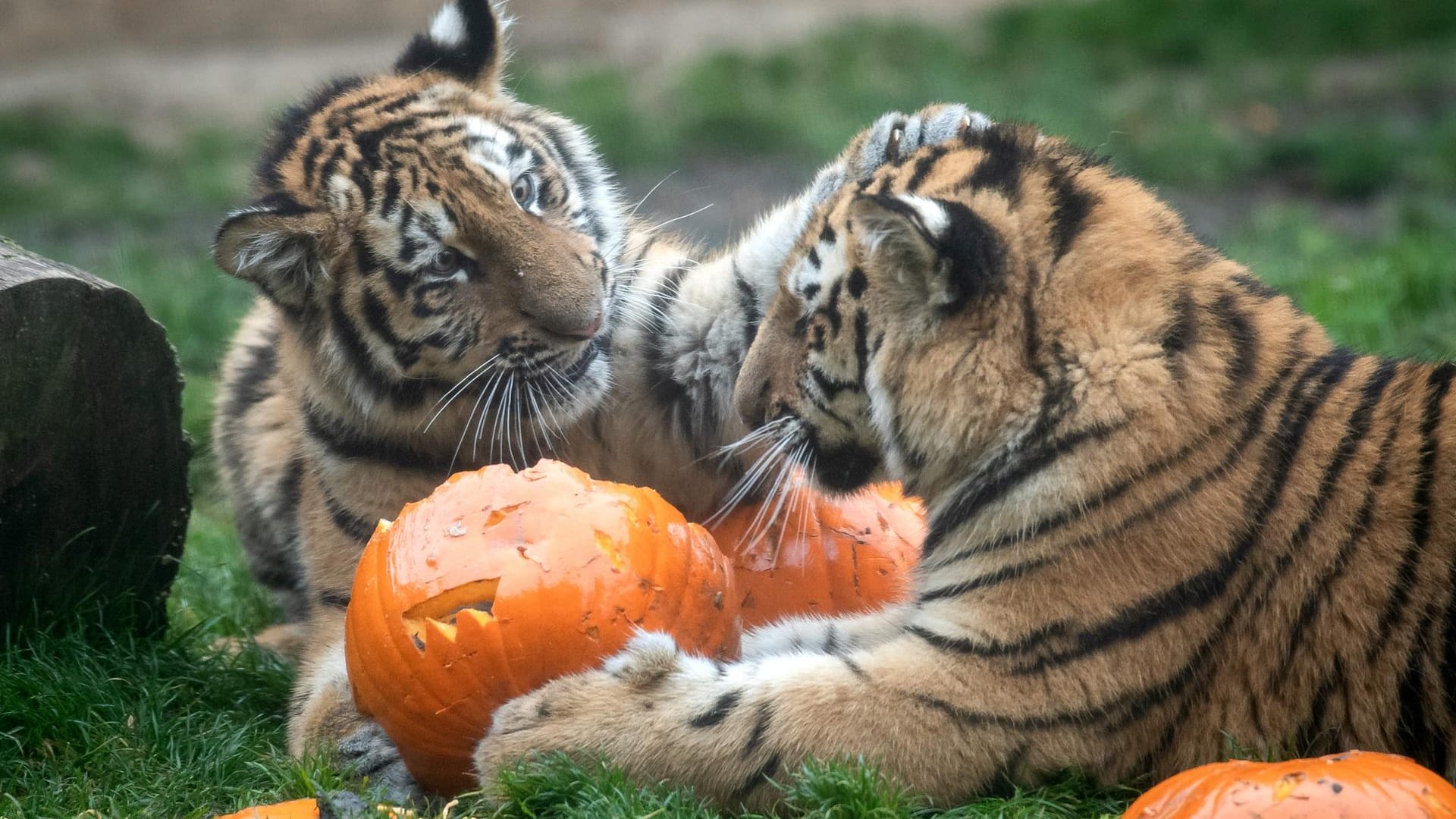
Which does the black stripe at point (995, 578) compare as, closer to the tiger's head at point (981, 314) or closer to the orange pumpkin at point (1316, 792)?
the tiger's head at point (981, 314)

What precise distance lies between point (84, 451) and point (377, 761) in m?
1.06

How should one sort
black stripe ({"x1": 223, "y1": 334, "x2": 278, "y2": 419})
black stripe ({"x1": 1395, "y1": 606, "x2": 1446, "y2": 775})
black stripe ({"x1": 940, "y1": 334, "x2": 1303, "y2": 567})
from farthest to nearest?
black stripe ({"x1": 223, "y1": 334, "x2": 278, "y2": 419}), black stripe ({"x1": 940, "y1": 334, "x2": 1303, "y2": 567}), black stripe ({"x1": 1395, "y1": 606, "x2": 1446, "y2": 775})

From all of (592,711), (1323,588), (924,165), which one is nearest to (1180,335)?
(1323,588)

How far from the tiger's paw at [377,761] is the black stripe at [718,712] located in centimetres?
68

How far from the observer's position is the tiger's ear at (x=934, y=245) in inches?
114

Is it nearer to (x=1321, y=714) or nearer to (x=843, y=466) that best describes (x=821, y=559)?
(x=843, y=466)

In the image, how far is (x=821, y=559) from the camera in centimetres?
356

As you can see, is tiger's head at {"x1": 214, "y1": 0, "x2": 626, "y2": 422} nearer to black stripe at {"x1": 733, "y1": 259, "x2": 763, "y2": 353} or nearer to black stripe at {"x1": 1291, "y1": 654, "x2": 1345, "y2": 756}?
black stripe at {"x1": 733, "y1": 259, "x2": 763, "y2": 353}

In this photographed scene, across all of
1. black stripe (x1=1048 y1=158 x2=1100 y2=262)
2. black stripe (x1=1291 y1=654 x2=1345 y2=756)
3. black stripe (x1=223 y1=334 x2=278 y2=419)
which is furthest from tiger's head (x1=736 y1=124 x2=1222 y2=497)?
black stripe (x1=223 y1=334 x2=278 y2=419)

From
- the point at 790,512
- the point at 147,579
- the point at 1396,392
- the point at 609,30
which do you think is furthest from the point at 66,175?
the point at 1396,392

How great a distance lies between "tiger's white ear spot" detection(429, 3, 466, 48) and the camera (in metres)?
4.21

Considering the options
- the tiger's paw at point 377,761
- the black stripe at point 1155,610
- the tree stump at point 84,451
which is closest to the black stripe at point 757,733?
the black stripe at point 1155,610

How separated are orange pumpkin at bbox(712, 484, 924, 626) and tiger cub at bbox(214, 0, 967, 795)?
327mm

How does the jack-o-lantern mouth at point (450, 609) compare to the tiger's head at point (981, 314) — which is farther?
the tiger's head at point (981, 314)
